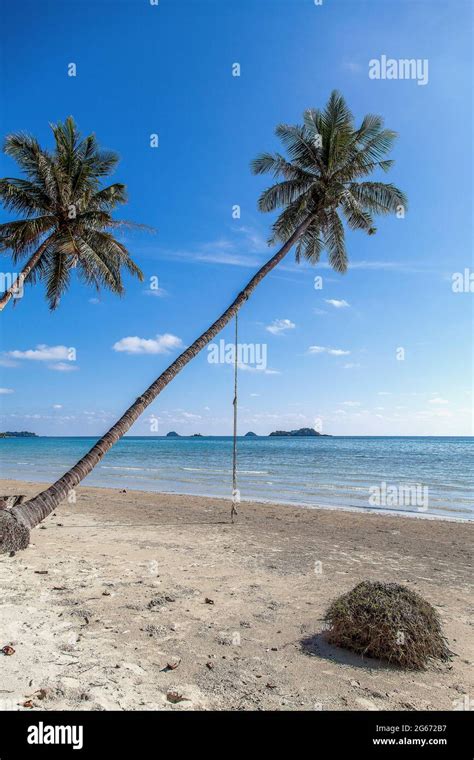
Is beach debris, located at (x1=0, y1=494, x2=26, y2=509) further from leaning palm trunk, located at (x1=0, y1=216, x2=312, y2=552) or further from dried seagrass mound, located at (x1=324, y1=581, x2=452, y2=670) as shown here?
dried seagrass mound, located at (x1=324, y1=581, x2=452, y2=670)

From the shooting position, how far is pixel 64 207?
1591 cm

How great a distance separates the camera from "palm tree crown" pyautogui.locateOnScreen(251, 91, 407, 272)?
15570mm

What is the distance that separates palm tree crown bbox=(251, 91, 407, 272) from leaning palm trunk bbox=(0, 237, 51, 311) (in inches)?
329

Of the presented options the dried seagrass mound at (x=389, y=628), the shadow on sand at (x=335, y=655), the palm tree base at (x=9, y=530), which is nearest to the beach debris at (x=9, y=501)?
the palm tree base at (x=9, y=530)

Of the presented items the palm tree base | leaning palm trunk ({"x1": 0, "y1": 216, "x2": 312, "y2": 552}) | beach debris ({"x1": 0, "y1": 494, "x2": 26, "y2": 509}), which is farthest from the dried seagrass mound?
beach debris ({"x1": 0, "y1": 494, "x2": 26, "y2": 509})

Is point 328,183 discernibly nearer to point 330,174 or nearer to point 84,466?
point 330,174

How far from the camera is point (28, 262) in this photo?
16609mm

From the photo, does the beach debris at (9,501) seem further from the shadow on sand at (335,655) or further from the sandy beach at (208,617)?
the shadow on sand at (335,655)

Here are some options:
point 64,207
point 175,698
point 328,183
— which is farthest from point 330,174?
point 175,698

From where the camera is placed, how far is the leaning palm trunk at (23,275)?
15.7 m

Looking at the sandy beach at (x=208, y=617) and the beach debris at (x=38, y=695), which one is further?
the sandy beach at (x=208, y=617)
